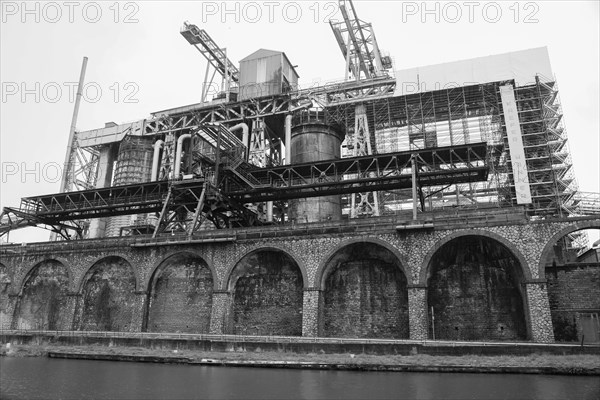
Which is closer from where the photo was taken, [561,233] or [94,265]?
[561,233]

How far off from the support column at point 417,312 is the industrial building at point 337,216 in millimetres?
66

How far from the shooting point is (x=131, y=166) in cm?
4962

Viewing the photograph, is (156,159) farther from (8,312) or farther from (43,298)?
(8,312)

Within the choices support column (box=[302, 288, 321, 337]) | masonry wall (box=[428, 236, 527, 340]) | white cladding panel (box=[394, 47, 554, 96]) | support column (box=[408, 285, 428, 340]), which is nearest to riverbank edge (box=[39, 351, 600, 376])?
support column (box=[408, 285, 428, 340])

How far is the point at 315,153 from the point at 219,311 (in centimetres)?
1621

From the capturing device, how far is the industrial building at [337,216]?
23703mm

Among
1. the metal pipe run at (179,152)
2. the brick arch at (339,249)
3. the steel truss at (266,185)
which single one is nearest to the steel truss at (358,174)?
the steel truss at (266,185)

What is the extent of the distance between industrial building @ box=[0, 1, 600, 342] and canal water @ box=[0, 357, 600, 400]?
295 inches

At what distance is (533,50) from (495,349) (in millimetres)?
32714

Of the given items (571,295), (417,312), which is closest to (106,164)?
(417,312)

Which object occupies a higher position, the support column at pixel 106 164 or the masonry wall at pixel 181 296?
the support column at pixel 106 164

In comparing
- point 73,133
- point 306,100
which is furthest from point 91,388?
point 73,133

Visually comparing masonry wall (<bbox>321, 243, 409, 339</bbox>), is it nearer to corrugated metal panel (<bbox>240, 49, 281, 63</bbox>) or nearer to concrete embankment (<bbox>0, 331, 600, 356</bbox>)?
concrete embankment (<bbox>0, 331, 600, 356</bbox>)

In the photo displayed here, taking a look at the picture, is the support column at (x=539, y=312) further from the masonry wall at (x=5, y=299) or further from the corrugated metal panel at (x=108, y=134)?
the corrugated metal panel at (x=108, y=134)
